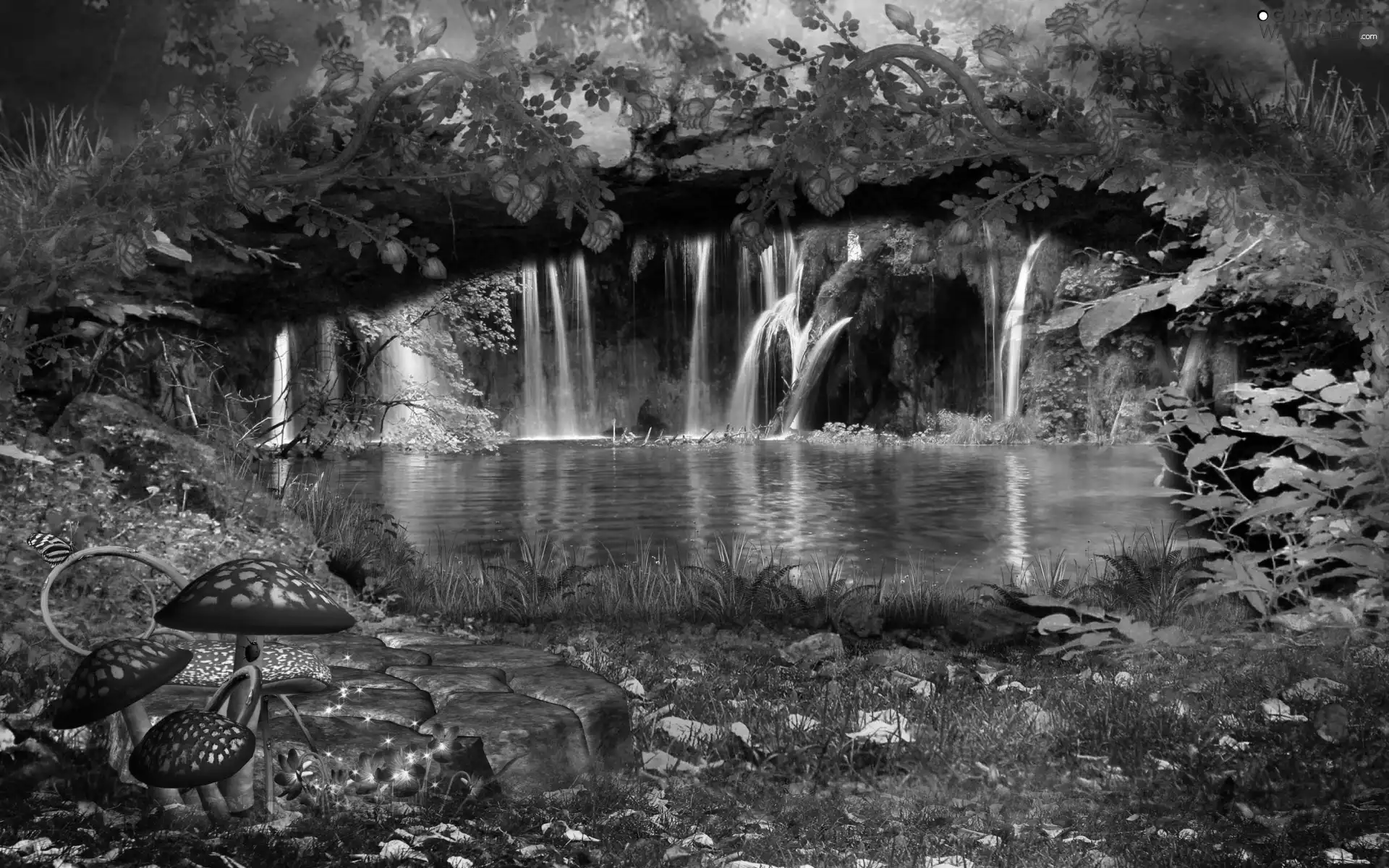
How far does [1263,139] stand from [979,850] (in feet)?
7.54

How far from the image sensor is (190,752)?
1911 millimetres

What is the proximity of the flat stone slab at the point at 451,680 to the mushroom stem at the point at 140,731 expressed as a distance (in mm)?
825

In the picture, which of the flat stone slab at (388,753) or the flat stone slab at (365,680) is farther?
the flat stone slab at (365,680)

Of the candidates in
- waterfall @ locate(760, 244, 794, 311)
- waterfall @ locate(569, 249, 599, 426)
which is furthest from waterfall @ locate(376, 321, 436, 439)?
waterfall @ locate(760, 244, 794, 311)

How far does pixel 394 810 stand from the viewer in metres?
2.44

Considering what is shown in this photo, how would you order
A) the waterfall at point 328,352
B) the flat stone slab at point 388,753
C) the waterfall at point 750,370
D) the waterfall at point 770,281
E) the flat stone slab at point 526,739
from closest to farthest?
the flat stone slab at point 388,753
the flat stone slab at point 526,739
the waterfall at point 328,352
the waterfall at point 770,281
the waterfall at point 750,370

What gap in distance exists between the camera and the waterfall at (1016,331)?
716 inches

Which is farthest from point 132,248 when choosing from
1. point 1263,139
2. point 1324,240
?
point 1324,240

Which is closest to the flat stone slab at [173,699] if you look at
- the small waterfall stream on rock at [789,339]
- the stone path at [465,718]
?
the stone path at [465,718]

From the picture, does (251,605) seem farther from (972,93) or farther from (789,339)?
(789,339)

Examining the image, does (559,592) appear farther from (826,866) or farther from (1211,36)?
(1211,36)

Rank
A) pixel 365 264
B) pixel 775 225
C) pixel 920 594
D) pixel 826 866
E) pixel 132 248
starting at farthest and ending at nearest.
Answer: pixel 775 225
pixel 365 264
pixel 920 594
pixel 132 248
pixel 826 866

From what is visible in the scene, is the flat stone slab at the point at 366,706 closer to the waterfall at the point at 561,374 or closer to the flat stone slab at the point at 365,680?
the flat stone slab at the point at 365,680

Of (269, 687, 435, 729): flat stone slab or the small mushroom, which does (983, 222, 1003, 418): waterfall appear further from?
the small mushroom
